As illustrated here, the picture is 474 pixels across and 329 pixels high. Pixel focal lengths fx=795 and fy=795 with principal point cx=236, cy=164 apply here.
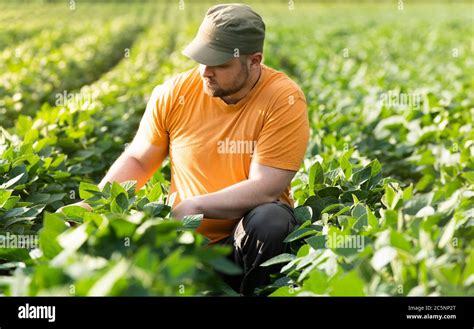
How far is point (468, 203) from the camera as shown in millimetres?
2750

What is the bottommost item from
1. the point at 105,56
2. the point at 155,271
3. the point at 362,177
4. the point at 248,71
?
the point at 105,56

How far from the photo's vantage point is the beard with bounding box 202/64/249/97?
11.4 feet

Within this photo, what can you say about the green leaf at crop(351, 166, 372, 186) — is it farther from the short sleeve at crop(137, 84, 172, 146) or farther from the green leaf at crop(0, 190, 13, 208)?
the green leaf at crop(0, 190, 13, 208)

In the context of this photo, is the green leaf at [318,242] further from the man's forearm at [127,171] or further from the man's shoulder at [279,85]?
the man's forearm at [127,171]

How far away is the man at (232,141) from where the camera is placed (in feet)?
11.0

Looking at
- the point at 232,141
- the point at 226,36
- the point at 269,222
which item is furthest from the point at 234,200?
the point at 226,36

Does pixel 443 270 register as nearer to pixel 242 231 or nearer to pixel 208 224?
pixel 242 231

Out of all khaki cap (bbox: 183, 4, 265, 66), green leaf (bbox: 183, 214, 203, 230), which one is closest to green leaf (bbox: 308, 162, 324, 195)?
khaki cap (bbox: 183, 4, 265, 66)

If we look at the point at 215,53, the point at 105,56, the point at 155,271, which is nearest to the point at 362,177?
the point at 215,53

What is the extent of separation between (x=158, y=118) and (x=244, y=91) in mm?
425

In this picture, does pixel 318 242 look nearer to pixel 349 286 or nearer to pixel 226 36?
pixel 349 286

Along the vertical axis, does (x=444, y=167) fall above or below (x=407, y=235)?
below

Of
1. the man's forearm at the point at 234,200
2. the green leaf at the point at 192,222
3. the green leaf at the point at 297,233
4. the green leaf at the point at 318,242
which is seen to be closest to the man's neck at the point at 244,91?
the man's forearm at the point at 234,200
